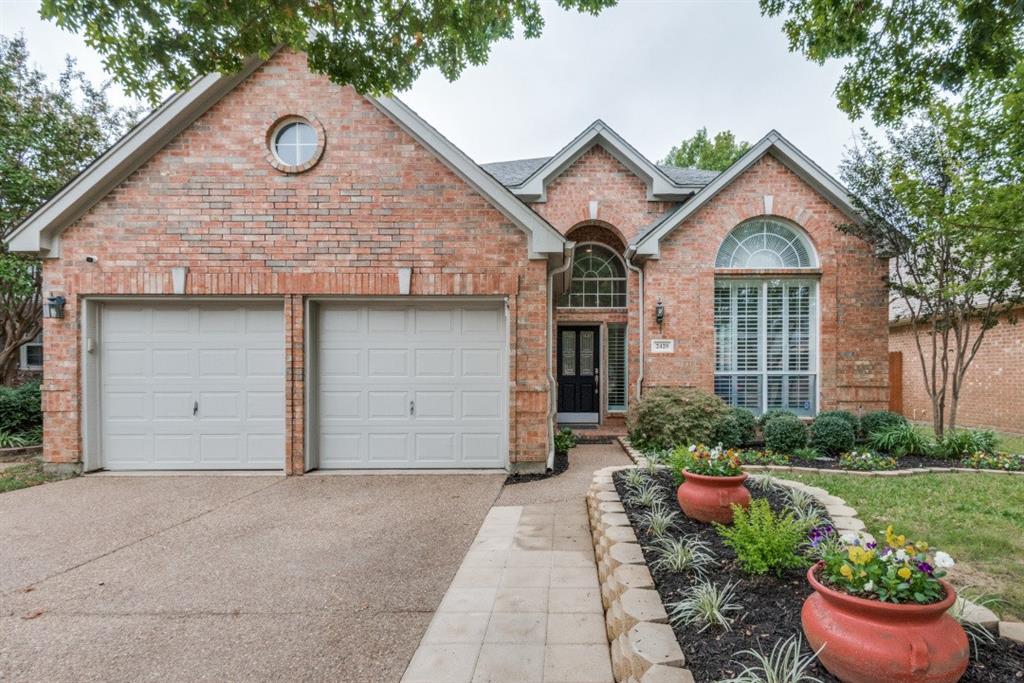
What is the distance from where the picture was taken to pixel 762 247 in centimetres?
968

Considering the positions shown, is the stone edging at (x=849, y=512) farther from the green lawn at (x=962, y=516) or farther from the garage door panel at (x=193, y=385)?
the garage door panel at (x=193, y=385)

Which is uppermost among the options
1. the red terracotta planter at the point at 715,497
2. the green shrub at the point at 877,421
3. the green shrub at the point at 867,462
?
the red terracotta planter at the point at 715,497

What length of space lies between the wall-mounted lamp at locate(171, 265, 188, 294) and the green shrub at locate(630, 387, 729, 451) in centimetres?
743

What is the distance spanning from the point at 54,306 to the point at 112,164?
215 cm

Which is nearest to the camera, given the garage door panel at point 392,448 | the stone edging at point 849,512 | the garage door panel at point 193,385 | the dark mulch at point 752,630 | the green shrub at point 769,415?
the dark mulch at point 752,630

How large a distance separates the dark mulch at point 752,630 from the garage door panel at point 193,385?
5902 mm

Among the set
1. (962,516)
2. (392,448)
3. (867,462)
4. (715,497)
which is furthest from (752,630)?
(867,462)

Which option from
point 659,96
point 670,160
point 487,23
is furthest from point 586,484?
point 670,160

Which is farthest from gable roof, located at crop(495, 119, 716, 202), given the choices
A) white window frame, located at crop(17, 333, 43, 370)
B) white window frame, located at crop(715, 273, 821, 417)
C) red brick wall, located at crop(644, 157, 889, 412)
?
white window frame, located at crop(17, 333, 43, 370)

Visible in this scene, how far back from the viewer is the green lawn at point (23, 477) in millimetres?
6262

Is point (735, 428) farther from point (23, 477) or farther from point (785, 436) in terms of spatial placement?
point (23, 477)

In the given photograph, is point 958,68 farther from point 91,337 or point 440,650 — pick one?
point 91,337

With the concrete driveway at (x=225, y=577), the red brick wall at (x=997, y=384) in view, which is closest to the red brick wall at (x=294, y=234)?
the concrete driveway at (x=225, y=577)

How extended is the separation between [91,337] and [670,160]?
94.4ft
